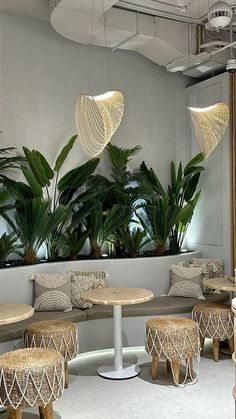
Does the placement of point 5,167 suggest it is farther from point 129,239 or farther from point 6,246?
point 129,239

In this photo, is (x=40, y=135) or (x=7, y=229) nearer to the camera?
(x=7, y=229)

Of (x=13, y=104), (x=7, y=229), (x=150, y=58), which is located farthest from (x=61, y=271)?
(x=150, y=58)

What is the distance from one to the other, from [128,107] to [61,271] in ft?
8.46

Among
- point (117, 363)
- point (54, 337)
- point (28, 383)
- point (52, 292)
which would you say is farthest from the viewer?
point (52, 292)

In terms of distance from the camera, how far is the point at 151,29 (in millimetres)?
5301

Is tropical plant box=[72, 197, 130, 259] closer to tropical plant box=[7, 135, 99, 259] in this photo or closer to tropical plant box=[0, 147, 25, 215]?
tropical plant box=[7, 135, 99, 259]

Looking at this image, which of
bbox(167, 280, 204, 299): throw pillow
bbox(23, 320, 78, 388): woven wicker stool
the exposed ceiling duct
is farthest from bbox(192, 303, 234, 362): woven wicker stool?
the exposed ceiling duct

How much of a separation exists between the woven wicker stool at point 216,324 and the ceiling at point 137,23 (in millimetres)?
3066

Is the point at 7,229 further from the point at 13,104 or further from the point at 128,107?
the point at 128,107

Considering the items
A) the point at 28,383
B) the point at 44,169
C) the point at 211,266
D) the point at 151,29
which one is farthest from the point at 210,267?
the point at 28,383

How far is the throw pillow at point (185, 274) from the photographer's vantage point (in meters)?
5.35

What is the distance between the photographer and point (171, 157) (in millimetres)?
6609

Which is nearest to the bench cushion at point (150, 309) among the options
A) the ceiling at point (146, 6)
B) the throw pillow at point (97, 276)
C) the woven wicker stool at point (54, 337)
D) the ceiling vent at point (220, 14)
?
the throw pillow at point (97, 276)

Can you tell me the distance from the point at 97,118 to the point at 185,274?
2.36 m
